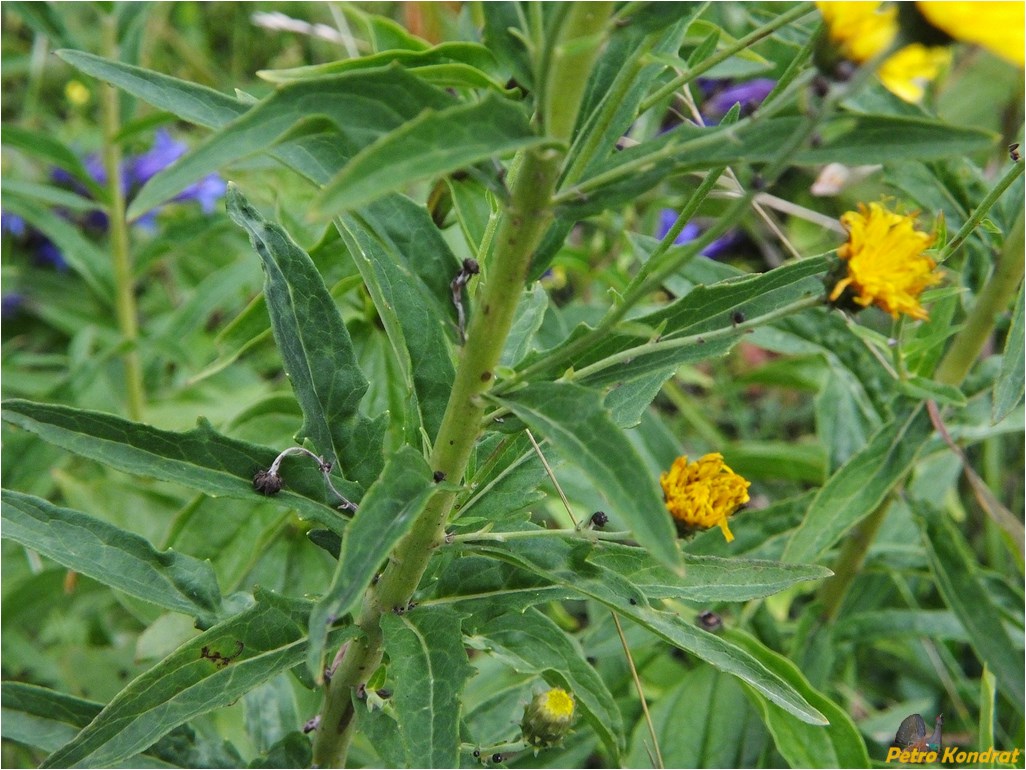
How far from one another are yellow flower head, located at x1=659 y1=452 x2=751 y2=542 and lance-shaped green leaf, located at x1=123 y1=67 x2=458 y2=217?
1.33 ft

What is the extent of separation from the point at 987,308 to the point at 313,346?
1.02 metres

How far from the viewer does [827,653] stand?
1530 mm

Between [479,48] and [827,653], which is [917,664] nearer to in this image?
[827,653]

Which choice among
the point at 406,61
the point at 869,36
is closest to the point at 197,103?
the point at 406,61

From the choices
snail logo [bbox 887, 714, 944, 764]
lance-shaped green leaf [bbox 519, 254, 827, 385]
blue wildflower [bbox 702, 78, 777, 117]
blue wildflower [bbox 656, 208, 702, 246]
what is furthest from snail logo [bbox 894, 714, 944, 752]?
blue wildflower [bbox 702, 78, 777, 117]

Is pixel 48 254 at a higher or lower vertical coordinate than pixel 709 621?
higher

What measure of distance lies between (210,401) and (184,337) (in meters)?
0.17

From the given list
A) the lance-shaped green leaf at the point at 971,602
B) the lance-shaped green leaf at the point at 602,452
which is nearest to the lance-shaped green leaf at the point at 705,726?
the lance-shaped green leaf at the point at 971,602

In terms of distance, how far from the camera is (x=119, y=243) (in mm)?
1903

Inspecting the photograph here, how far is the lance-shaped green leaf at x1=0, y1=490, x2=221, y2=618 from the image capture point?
89cm

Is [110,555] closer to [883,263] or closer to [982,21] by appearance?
[883,263]

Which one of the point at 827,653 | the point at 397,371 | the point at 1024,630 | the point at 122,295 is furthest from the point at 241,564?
the point at 1024,630

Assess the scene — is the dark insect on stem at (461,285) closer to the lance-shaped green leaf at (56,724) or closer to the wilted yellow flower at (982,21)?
the wilted yellow flower at (982,21)

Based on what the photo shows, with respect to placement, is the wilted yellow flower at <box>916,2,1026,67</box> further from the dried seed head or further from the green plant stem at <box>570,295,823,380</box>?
the dried seed head
